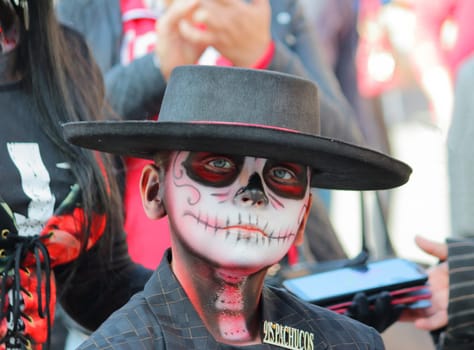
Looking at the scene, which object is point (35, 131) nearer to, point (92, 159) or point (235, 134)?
point (92, 159)

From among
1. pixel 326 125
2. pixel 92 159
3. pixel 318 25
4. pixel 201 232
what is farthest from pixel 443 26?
pixel 201 232

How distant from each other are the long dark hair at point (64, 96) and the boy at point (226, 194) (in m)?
0.32

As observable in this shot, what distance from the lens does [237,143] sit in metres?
1.72

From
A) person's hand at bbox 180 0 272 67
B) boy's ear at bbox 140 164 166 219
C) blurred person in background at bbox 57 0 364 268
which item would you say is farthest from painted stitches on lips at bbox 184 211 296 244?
person's hand at bbox 180 0 272 67

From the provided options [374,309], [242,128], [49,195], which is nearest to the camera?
[242,128]

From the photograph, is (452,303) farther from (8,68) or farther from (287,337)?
(8,68)

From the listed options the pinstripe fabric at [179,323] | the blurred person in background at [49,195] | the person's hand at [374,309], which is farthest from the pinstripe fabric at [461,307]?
the blurred person in background at [49,195]

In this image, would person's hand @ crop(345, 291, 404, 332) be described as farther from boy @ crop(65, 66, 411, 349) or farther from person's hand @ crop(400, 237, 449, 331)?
boy @ crop(65, 66, 411, 349)

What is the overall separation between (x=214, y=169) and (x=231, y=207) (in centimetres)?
7

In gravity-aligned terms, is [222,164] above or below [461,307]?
above

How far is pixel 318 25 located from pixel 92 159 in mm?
2408

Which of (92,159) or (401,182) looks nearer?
(401,182)

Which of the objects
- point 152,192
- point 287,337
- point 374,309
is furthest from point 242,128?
point 374,309

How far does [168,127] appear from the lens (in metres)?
1.71
